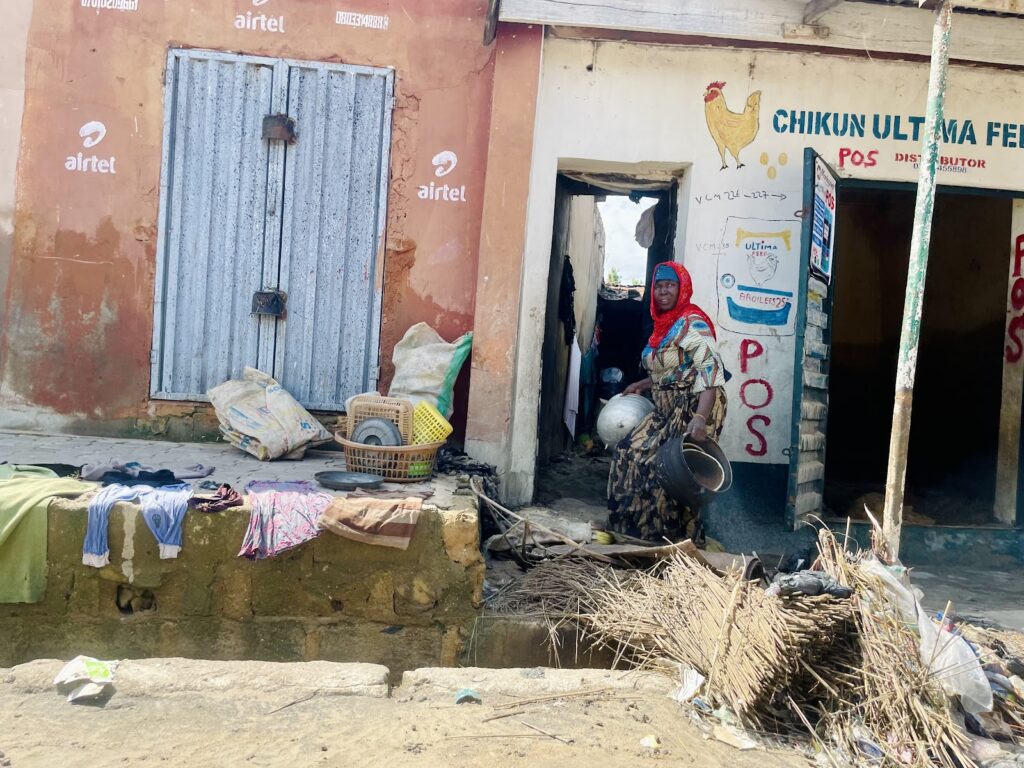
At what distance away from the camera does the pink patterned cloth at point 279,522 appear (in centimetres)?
412

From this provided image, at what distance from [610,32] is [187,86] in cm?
285

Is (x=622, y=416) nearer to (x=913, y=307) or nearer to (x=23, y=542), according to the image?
(x=913, y=307)

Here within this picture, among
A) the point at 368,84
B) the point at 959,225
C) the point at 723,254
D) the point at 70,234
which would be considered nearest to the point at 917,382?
the point at 959,225

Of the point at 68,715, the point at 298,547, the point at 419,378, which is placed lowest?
the point at 68,715

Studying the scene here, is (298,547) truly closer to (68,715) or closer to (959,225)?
(68,715)

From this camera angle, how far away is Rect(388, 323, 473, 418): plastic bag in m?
5.64

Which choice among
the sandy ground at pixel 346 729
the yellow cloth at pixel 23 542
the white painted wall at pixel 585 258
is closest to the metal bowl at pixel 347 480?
the yellow cloth at pixel 23 542

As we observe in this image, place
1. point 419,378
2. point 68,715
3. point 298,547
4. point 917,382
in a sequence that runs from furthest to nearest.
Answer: point 917,382 → point 419,378 → point 298,547 → point 68,715

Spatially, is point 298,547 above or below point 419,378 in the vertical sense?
below

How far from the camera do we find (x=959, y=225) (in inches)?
345

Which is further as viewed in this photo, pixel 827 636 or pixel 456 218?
pixel 456 218

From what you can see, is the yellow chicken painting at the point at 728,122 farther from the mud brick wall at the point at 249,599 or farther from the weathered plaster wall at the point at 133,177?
the mud brick wall at the point at 249,599

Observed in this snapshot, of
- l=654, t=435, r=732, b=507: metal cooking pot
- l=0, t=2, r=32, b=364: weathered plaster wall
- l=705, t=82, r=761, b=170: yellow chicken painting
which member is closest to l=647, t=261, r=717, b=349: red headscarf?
l=654, t=435, r=732, b=507: metal cooking pot

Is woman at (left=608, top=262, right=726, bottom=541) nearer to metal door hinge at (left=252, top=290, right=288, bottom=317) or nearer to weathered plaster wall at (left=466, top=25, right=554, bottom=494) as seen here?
weathered plaster wall at (left=466, top=25, right=554, bottom=494)
